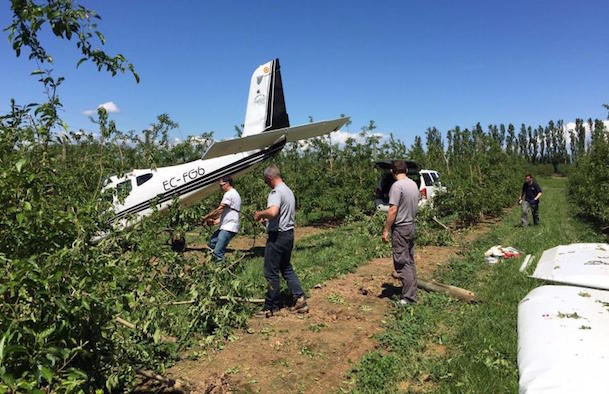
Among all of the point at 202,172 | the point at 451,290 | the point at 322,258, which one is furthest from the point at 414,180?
the point at 451,290

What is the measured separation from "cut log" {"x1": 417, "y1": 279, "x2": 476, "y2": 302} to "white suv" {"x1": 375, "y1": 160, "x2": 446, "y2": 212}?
5.99 m

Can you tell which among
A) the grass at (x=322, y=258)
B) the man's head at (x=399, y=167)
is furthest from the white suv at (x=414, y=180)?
the man's head at (x=399, y=167)

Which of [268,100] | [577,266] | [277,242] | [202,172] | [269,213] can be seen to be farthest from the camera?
→ [268,100]

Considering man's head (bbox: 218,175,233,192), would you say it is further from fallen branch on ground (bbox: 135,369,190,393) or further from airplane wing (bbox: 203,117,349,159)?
fallen branch on ground (bbox: 135,369,190,393)

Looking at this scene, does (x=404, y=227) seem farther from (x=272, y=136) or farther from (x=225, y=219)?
(x=272, y=136)

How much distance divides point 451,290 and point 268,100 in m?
8.05

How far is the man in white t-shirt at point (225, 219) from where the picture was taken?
23.1 ft

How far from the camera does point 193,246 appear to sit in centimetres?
1208

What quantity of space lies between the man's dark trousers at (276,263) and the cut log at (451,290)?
2087 mm

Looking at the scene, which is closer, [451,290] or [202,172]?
[451,290]

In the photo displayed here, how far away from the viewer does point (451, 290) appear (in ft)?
20.1

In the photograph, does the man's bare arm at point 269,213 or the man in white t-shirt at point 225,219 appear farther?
the man in white t-shirt at point 225,219

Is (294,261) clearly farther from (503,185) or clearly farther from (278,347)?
(503,185)

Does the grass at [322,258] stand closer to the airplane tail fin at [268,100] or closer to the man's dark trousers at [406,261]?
the man's dark trousers at [406,261]
